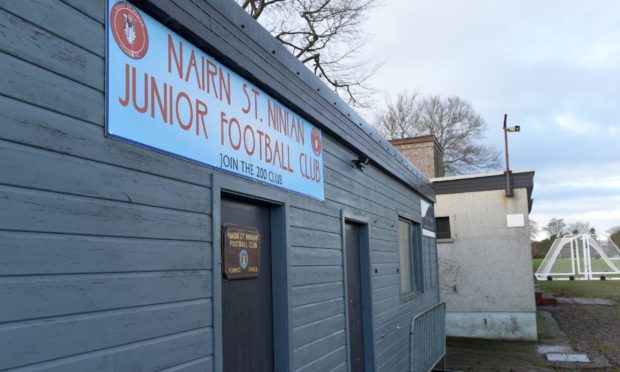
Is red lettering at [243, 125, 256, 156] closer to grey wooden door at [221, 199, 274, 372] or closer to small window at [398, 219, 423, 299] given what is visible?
grey wooden door at [221, 199, 274, 372]

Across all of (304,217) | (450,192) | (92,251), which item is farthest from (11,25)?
(450,192)

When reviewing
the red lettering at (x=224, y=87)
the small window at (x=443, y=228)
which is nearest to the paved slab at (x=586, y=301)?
the small window at (x=443, y=228)

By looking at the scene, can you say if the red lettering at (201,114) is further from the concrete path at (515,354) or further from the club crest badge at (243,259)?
the concrete path at (515,354)

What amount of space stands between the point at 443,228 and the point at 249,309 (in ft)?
36.2

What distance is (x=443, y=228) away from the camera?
13.9 meters

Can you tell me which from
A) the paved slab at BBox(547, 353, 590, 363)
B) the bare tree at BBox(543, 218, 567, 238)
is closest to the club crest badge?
the paved slab at BBox(547, 353, 590, 363)

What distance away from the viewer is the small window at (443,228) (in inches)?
543

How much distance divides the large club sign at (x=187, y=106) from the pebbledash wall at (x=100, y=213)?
6 centimetres

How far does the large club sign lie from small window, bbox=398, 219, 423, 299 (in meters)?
4.55

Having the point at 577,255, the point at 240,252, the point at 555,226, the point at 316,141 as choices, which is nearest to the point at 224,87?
the point at 240,252

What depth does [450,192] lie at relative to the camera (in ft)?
44.9

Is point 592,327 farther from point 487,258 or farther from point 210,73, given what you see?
point 210,73

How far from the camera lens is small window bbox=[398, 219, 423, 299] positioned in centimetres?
830

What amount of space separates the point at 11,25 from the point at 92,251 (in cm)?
91
